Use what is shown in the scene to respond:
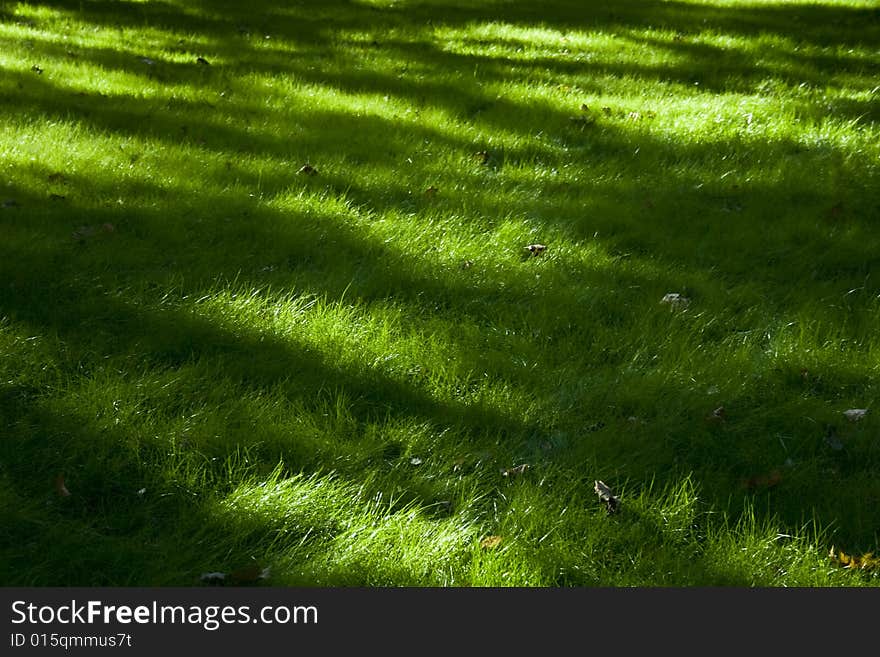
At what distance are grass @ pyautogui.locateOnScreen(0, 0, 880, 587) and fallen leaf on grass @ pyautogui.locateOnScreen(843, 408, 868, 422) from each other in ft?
0.09

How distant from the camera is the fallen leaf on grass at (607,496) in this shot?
2.80 metres

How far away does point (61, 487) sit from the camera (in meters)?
2.74

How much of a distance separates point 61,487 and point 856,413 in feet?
9.52

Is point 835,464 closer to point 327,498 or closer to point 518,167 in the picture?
point 327,498

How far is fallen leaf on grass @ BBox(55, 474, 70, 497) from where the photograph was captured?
2719 millimetres

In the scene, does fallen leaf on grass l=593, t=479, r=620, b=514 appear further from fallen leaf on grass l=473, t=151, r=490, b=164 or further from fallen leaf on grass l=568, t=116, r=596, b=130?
fallen leaf on grass l=568, t=116, r=596, b=130

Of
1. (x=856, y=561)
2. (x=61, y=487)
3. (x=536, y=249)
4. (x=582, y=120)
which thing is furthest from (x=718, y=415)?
(x=582, y=120)

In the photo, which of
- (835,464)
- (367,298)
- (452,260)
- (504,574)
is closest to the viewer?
(504,574)

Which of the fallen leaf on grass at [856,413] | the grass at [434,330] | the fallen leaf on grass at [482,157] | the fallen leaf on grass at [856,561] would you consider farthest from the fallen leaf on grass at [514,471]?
the fallen leaf on grass at [482,157]

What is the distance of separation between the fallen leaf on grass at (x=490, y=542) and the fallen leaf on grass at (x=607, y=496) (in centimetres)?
40

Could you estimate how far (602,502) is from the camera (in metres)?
2.83

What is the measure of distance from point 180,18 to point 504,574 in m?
→ 9.51

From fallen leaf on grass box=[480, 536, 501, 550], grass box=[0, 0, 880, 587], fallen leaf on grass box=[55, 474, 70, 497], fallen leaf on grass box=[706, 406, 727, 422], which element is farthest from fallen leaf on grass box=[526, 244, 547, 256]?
fallen leaf on grass box=[55, 474, 70, 497]

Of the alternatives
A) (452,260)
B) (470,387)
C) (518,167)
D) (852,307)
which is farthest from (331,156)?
(852,307)
